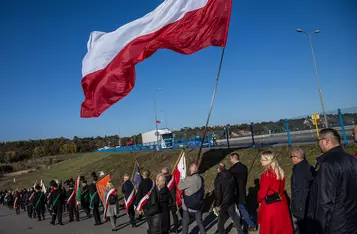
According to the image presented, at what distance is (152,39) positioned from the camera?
277 inches

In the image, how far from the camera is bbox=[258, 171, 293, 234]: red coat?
14.5 ft

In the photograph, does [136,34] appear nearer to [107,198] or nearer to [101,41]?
[101,41]

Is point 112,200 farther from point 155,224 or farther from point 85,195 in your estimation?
point 155,224

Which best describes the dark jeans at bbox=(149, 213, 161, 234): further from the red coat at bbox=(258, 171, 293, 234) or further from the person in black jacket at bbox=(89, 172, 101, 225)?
the person in black jacket at bbox=(89, 172, 101, 225)

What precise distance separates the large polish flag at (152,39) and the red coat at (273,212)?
395cm

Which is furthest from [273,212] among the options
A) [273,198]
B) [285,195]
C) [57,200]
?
[57,200]

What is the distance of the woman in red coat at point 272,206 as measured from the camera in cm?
443

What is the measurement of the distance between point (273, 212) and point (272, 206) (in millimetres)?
100

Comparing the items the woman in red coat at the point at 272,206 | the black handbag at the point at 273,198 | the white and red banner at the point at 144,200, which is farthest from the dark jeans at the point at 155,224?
the black handbag at the point at 273,198

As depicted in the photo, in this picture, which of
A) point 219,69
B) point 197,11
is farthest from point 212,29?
point 219,69

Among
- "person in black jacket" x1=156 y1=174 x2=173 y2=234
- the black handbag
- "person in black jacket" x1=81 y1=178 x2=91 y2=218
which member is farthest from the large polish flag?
"person in black jacket" x1=81 y1=178 x2=91 y2=218

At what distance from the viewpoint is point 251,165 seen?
1158cm

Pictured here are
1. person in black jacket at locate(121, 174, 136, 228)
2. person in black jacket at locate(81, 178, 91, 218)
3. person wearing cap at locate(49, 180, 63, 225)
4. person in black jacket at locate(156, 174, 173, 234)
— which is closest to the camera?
person in black jacket at locate(156, 174, 173, 234)

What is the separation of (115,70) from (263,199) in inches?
189
